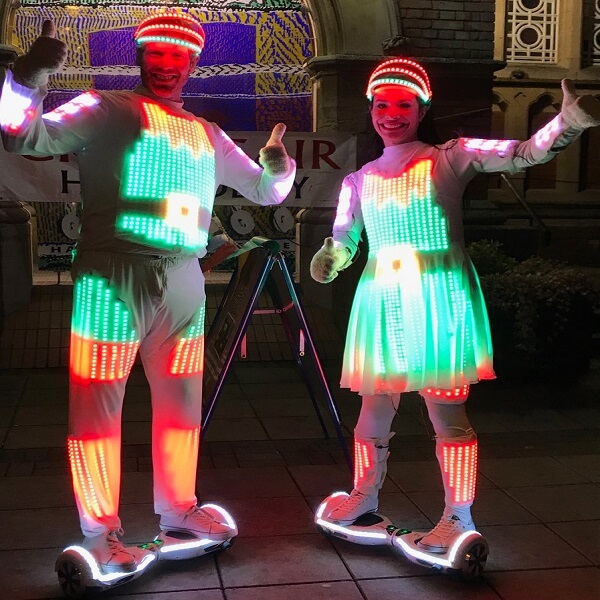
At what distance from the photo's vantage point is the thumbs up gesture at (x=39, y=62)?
2908 mm

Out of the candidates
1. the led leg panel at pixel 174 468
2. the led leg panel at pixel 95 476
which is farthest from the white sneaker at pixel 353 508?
the led leg panel at pixel 95 476

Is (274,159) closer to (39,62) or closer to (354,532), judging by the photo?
(39,62)

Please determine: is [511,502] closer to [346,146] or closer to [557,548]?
[557,548]

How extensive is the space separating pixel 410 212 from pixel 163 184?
3.51ft

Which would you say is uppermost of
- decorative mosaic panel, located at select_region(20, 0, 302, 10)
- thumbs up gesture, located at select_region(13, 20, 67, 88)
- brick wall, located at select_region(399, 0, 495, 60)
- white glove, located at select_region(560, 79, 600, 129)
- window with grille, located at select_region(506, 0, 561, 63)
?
window with grille, located at select_region(506, 0, 561, 63)

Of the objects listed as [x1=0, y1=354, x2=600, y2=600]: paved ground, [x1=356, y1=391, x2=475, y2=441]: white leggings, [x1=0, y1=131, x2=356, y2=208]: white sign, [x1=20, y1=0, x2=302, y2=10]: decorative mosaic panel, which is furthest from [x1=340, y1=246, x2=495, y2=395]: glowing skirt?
[x1=20, y1=0, x2=302, y2=10]: decorative mosaic panel

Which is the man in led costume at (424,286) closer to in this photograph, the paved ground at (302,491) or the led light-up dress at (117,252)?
the paved ground at (302,491)

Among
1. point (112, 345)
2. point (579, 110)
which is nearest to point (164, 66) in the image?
point (112, 345)

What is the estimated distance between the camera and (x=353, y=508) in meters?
3.93

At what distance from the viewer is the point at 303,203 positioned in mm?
8156

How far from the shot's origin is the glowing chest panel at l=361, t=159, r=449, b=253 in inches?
141

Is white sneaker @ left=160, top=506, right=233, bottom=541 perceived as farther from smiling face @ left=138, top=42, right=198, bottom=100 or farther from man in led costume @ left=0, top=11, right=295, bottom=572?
smiling face @ left=138, top=42, right=198, bottom=100

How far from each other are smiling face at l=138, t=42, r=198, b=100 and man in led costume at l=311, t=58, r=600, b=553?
2.83 ft

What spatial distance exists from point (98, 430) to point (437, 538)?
1.53 metres
